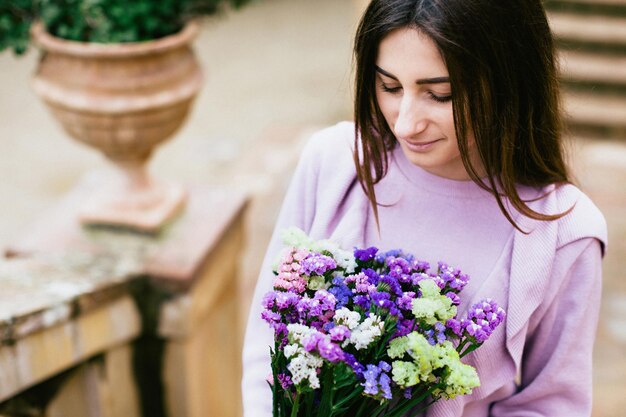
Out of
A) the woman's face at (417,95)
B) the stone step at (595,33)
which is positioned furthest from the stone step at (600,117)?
the woman's face at (417,95)

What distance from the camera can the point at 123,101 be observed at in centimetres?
235

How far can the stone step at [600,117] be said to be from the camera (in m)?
5.09

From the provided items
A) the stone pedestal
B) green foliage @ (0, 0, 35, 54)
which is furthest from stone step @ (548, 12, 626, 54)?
green foliage @ (0, 0, 35, 54)

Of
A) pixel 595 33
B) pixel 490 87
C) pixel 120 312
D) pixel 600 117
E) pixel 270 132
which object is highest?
pixel 490 87

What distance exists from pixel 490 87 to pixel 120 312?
1396 millimetres

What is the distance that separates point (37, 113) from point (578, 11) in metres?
3.99

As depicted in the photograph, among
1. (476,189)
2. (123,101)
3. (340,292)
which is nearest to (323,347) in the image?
(340,292)

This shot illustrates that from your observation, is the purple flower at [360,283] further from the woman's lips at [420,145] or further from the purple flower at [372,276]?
the woman's lips at [420,145]

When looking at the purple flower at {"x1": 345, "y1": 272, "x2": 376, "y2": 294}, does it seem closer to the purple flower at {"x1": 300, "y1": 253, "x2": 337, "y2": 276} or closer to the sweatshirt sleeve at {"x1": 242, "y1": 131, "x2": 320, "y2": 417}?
the purple flower at {"x1": 300, "y1": 253, "x2": 337, "y2": 276}

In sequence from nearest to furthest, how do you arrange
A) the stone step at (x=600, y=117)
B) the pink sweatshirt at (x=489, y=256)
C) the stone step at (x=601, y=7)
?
the pink sweatshirt at (x=489, y=256)
the stone step at (x=600, y=117)
the stone step at (x=601, y=7)

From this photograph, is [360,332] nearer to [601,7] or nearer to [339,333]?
[339,333]

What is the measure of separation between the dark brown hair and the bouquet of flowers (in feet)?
0.80

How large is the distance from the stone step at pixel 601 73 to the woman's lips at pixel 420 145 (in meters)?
4.28

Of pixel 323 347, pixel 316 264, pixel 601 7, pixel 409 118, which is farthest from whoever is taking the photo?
pixel 601 7
